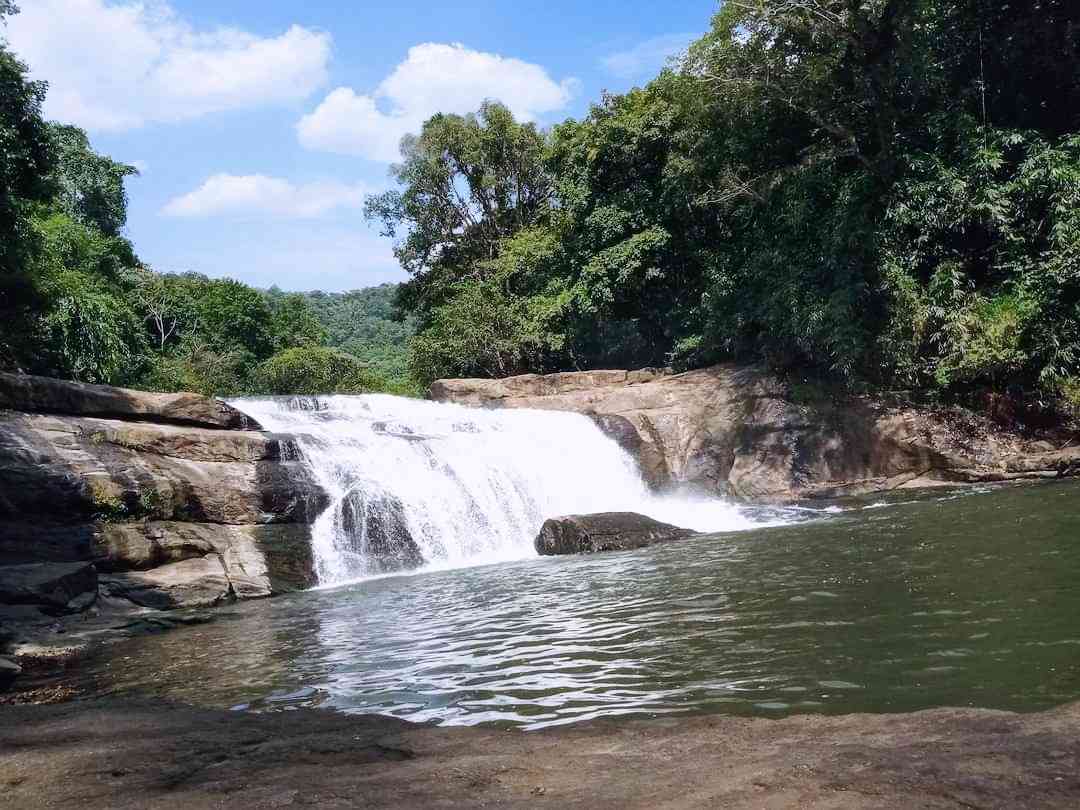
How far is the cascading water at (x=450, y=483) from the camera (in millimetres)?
14148

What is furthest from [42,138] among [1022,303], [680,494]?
[1022,303]

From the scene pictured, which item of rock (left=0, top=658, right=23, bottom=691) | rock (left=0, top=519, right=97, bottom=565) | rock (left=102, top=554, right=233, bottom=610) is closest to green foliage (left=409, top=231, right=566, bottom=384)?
rock (left=102, top=554, right=233, bottom=610)

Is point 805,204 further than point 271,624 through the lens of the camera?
Yes

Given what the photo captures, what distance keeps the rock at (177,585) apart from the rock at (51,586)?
1.88ft

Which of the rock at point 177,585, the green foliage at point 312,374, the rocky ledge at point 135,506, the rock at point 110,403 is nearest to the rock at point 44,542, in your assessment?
the rocky ledge at point 135,506

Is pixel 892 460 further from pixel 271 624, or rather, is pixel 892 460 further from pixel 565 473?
pixel 271 624

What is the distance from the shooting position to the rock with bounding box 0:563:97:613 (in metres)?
9.69

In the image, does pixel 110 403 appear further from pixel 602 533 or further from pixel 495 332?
pixel 495 332

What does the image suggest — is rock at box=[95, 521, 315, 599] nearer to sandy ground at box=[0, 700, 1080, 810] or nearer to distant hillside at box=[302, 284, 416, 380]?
sandy ground at box=[0, 700, 1080, 810]

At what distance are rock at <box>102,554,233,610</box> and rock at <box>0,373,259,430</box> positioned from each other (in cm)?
333

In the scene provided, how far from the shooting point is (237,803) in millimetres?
3020

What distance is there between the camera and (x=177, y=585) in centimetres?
1159

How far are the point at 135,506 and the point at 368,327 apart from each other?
177ft

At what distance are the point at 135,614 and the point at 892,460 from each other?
14.9 meters
